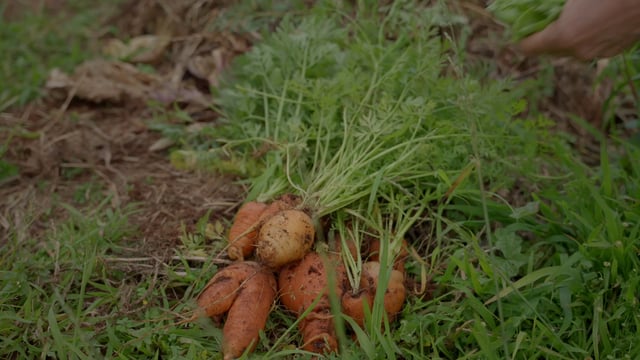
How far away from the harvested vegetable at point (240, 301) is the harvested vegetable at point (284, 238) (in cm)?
7

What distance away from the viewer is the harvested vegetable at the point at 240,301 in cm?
195

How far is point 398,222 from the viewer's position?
2.25 m

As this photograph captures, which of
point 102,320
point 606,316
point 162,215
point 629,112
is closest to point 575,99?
point 629,112

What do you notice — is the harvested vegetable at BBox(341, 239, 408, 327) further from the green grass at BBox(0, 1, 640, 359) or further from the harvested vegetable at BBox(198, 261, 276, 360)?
the harvested vegetable at BBox(198, 261, 276, 360)

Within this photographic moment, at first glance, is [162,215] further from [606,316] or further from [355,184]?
[606,316]

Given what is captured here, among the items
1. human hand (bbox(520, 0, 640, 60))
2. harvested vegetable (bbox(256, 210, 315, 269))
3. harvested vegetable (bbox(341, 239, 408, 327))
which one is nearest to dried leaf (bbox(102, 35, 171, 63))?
harvested vegetable (bbox(256, 210, 315, 269))

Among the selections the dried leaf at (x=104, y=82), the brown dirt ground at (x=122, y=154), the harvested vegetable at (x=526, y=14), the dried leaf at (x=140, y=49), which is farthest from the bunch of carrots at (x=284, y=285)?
the dried leaf at (x=140, y=49)

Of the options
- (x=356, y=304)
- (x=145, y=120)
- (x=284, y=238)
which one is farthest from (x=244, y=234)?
(x=145, y=120)

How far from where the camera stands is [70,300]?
6.97ft

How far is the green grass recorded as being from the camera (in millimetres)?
1974

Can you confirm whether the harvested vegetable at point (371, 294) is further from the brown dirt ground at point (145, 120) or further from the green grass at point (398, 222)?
the brown dirt ground at point (145, 120)

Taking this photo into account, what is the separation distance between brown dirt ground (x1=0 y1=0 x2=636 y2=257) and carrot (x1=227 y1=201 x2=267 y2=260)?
0.81ft

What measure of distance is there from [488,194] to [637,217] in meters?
0.48

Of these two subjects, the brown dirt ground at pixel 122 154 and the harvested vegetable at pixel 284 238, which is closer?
the harvested vegetable at pixel 284 238
